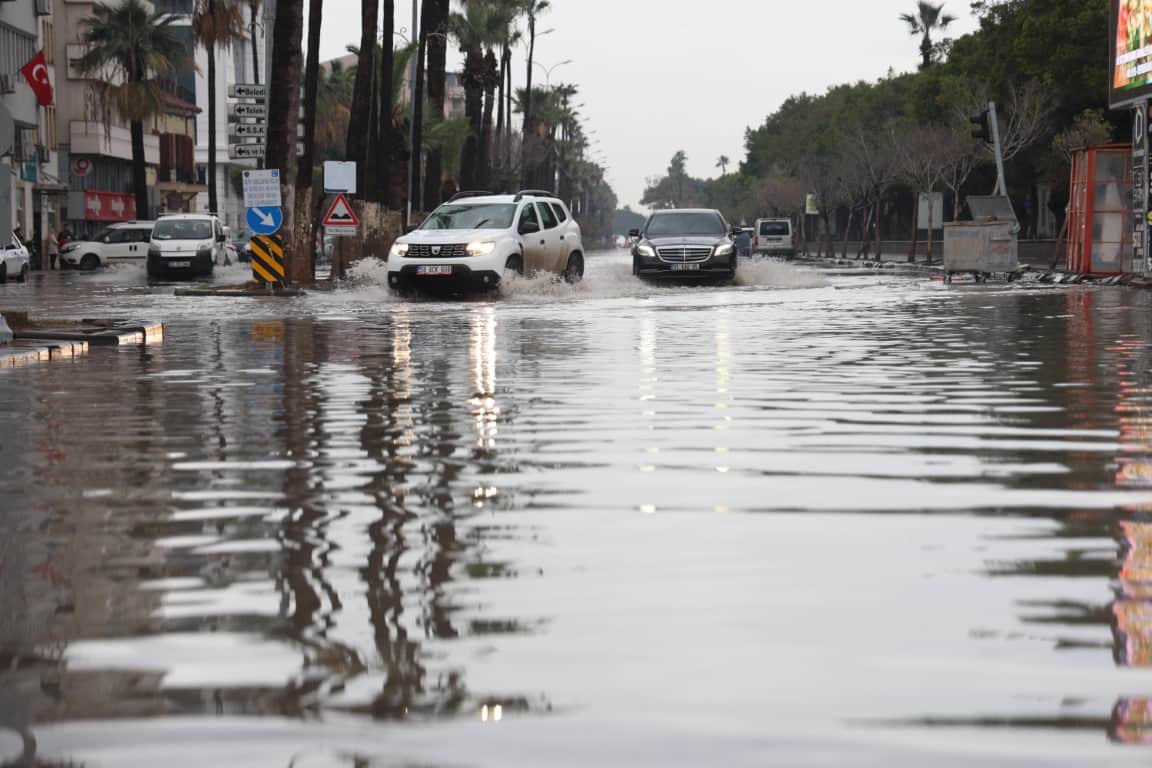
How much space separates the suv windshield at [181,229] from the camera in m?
52.0

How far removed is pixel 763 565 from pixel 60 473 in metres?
3.78

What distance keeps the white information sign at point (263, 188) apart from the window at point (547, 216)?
528 centimetres

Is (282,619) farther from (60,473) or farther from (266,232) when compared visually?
(266,232)

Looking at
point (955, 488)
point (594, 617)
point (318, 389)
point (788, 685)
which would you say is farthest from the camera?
point (318, 389)

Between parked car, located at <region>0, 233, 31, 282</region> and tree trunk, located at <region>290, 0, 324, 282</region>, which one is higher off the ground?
tree trunk, located at <region>290, 0, 324, 282</region>

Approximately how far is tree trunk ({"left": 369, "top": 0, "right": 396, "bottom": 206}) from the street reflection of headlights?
20353 millimetres

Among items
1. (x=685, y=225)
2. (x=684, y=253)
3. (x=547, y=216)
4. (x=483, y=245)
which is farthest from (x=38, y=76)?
(x=483, y=245)

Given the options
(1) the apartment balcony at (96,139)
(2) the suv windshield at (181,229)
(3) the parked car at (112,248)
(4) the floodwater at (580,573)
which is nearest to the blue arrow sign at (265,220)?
(2) the suv windshield at (181,229)

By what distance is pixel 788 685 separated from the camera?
4.34m

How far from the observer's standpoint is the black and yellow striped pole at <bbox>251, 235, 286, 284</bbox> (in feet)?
116

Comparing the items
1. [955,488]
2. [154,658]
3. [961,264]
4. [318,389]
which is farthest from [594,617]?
[961,264]

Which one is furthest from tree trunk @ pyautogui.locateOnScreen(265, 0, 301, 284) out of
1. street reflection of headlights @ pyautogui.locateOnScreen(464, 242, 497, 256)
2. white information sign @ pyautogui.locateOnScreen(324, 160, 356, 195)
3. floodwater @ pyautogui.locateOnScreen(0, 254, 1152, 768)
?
floodwater @ pyautogui.locateOnScreen(0, 254, 1152, 768)

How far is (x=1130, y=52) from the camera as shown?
37.4 metres

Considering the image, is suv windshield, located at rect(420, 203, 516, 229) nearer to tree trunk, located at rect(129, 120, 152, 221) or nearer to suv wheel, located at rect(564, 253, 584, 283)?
suv wheel, located at rect(564, 253, 584, 283)
